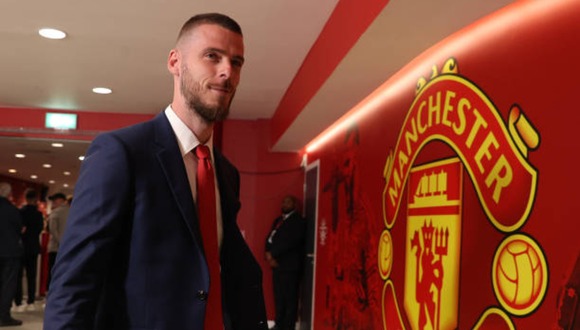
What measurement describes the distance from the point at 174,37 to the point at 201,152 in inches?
135

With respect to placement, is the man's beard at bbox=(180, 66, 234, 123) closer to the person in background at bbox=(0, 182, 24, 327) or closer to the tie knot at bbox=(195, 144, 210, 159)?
the tie knot at bbox=(195, 144, 210, 159)

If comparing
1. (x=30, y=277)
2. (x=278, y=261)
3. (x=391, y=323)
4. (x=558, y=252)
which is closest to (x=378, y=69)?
(x=391, y=323)

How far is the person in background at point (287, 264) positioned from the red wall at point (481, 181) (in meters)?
2.62

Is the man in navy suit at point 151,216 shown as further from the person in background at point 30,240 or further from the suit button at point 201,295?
the person in background at point 30,240

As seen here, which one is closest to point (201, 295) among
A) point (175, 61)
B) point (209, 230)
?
point (209, 230)

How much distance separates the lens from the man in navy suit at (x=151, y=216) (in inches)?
47.0

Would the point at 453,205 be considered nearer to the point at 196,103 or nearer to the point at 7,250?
the point at 196,103

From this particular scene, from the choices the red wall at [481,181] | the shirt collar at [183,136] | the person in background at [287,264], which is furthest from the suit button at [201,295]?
the person in background at [287,264]

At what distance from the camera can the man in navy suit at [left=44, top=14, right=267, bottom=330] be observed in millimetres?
1194

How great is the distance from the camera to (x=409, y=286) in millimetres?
3508

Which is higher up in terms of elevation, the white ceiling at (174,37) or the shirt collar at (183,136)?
the white ceiling at (174,37)

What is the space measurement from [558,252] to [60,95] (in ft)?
20.9

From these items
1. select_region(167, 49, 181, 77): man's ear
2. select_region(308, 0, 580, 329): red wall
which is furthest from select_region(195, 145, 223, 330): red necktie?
select_region(308, 0, 580, 329): red wall

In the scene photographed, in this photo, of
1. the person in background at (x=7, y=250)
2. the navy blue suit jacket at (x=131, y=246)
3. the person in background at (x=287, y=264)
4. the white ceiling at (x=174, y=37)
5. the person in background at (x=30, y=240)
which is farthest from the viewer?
the person in background at (x=30, y=240)
